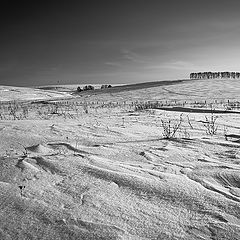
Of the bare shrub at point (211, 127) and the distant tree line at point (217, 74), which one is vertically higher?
the distant tree line at point (217, 74)

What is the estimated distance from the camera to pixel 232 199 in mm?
1801

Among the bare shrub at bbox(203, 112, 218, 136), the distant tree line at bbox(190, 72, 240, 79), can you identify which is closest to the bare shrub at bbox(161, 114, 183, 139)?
the bare shrub at bbox(203, 112, 218, 136)

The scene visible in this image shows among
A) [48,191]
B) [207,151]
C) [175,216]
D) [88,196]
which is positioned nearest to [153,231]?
[175,216]

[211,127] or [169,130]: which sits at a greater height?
[169,130]

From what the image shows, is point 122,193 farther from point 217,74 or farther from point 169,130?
point 217,74

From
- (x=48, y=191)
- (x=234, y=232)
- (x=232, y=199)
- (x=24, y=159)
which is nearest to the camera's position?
(x=234, y=232)

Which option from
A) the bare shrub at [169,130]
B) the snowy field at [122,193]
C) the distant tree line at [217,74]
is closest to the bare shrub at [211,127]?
the bare shrub at [169,130]

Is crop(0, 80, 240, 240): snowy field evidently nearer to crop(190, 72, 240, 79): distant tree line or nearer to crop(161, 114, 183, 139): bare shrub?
crop(161, 114, 183, 139): bare shrub

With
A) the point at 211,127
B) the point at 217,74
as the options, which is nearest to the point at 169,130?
the point at 211,127

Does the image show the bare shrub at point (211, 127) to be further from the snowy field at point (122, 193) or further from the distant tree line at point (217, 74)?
the distant tree line at point (217, 74)

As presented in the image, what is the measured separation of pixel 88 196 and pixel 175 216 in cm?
66

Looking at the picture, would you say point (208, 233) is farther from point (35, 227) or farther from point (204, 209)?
point (35, 227)

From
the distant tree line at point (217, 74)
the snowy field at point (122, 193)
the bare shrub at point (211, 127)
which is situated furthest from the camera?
the distant tree line at point (217, 74)

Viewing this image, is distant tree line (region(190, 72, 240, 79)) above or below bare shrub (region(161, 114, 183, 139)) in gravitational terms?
above
